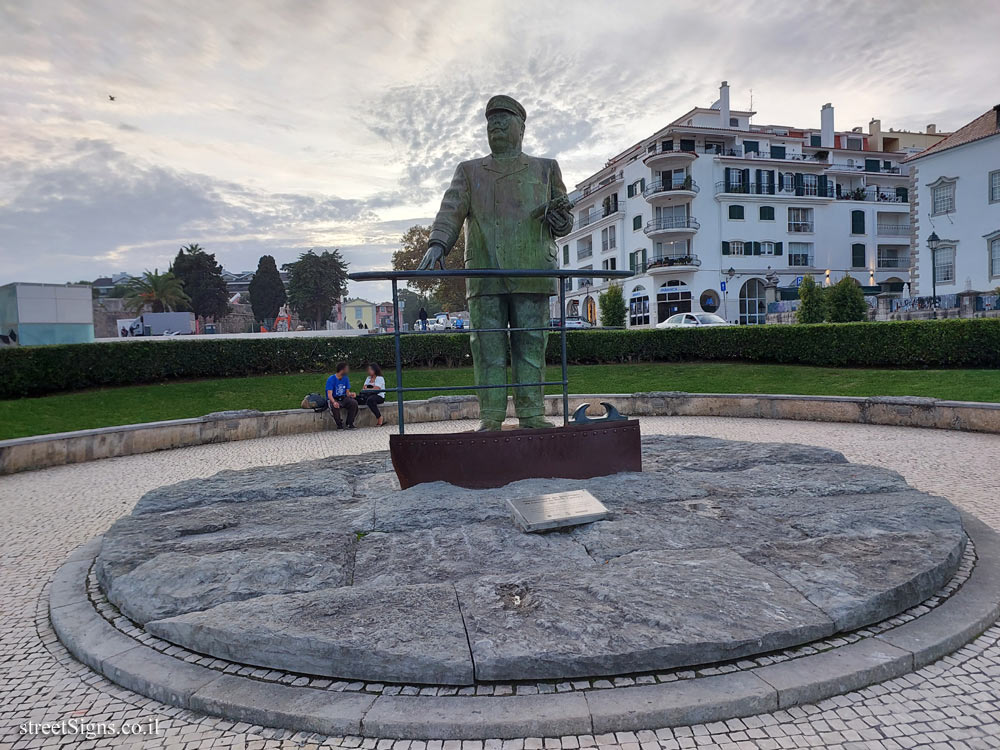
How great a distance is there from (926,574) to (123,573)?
4.43m

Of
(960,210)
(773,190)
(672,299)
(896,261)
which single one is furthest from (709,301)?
(896,261)

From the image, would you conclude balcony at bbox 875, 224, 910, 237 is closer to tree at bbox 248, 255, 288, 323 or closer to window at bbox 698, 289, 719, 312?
window at bbox 698, 289, 719, 312

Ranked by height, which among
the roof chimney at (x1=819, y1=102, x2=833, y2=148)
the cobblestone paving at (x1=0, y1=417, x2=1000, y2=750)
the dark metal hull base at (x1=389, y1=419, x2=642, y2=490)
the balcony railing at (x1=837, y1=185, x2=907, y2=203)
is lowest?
the cobblestone paving at (x1=0, y1=417, x2=1000, y2=750)

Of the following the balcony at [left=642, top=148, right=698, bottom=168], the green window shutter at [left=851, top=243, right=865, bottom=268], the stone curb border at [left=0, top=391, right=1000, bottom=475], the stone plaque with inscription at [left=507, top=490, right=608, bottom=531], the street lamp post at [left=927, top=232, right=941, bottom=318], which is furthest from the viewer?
the green window shutter at [left=851, top=243, right=865, bottom=268]

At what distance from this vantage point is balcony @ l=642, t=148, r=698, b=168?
40156 millimetres

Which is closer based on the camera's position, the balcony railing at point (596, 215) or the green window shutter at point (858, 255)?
the balcony railing at point (596, 215)

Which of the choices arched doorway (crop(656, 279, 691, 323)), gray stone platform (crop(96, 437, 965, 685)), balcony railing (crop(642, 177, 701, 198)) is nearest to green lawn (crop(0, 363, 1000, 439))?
gray stone platform (crop(96, 437, 965, 685))

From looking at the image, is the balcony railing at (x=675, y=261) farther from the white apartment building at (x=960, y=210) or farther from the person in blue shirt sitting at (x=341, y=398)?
the person in blue shirt sitting at (x=341, y=398)

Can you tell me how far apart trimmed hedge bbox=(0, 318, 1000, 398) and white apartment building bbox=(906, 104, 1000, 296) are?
21.7 meters

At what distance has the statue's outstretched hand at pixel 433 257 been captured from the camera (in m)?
5.36

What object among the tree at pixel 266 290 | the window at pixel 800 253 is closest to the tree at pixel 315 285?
the tree at pixel 266 290

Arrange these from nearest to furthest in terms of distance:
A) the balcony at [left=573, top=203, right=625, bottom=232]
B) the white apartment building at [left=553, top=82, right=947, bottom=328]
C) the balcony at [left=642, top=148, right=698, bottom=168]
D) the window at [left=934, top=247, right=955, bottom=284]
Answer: the window at [left=934, top=247, right=955, bottom=284], the balcony at [left=642, top=148, right=698, bottom=168], the white apartment building at [left=553, top=82, right=947, bottom=328], the balcony at [left=573, top=203, right=625, bottom=232]

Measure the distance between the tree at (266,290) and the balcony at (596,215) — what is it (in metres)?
28.8

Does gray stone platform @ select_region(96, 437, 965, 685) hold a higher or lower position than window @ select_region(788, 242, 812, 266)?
lower
